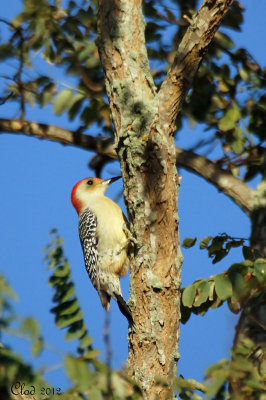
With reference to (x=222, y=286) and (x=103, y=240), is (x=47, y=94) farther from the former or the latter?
(x=222, y=286)

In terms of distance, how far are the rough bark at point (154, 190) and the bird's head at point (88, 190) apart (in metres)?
2.15

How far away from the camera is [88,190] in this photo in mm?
6219

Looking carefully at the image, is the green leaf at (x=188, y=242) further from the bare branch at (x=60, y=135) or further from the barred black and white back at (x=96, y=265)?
the bare branch at (x=60, y=135)

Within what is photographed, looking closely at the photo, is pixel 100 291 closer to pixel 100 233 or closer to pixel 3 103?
pixel 100 233

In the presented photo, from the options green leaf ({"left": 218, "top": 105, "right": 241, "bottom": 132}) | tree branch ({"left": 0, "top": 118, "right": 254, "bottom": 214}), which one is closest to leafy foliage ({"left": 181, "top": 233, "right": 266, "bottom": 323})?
tree branch ({"left": 0, "top": 118, "right": 254, "bottom": 214})

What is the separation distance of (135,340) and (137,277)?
406 millimetres

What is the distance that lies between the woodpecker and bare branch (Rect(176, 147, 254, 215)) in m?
0.76

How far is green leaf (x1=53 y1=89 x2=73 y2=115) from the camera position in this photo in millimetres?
5613

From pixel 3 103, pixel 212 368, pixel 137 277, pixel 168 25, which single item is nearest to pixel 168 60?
pixel 168 25

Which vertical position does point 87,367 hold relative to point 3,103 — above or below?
below

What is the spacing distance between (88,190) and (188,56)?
103 inches

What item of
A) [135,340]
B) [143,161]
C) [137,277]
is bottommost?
[135,340]

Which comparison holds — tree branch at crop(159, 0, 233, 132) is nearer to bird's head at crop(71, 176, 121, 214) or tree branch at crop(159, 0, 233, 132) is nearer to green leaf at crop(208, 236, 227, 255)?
green leaf at crop(208, 236, 227, 255)

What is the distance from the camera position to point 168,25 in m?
5.75
